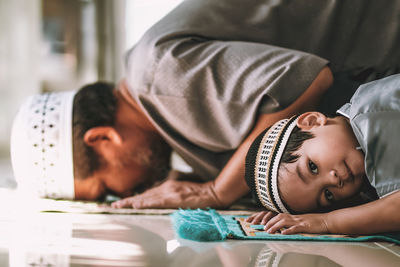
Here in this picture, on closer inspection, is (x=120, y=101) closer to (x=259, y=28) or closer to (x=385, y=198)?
(x=259, y=28)

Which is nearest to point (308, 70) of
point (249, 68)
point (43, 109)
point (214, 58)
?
point (249, 68)

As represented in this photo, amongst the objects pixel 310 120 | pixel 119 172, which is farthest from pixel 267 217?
pixel 119 172

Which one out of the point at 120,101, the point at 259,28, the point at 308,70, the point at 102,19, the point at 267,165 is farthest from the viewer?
the point at 102,19

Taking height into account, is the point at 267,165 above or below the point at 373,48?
below

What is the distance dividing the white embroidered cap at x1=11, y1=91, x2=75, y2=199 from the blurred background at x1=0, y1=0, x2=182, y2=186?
5.81 feet

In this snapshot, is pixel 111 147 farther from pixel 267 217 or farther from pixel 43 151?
pixel 267 217

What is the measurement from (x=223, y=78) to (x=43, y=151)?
1.91 ft

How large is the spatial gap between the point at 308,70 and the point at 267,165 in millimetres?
295

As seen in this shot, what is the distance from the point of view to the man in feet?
3.50

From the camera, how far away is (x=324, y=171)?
32.4 inches

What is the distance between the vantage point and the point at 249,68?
3.54 feet

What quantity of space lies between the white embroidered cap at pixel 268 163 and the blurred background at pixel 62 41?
238 cm

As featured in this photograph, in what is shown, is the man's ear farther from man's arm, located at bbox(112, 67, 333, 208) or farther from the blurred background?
the blurred background

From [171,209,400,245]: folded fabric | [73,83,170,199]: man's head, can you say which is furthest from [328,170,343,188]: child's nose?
[73,83,170,199]: man's head
